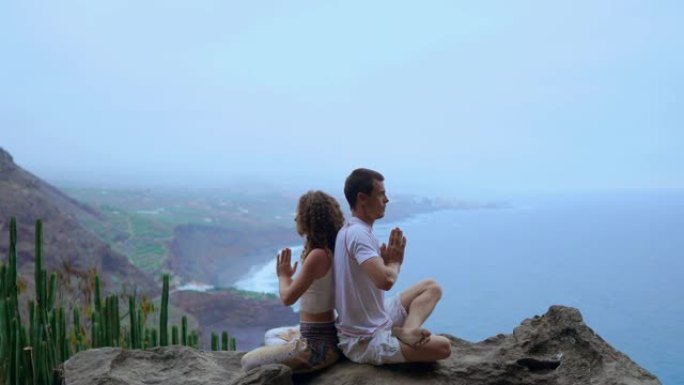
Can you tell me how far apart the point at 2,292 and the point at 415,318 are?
2.27 meters

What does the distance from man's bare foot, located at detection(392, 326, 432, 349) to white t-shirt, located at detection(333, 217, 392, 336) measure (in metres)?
0.10

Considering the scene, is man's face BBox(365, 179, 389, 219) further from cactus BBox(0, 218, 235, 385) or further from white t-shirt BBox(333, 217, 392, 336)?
cactus BBox(0, 218, 235, 385)

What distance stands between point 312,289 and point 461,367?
2.56ft

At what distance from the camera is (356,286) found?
2760 millimetres

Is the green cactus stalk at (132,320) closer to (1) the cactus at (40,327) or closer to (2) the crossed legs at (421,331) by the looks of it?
(1) the cactus at (40,327)

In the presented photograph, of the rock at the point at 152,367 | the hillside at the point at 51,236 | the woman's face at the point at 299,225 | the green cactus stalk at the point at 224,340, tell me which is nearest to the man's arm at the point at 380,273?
the woman's face at the point at 299,225

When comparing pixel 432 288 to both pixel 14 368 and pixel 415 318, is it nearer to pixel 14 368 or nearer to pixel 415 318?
pixel 415 318

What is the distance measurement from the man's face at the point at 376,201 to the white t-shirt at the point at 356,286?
0.21 ft

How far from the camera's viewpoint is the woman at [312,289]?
2.81 m

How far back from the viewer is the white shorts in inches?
110

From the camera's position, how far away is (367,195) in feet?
9.20

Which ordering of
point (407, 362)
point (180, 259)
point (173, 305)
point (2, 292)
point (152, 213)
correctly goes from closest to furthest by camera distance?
point (407, 362)
point (2, 292)
point (173, 305)
point (180, 259)
point (152, 213)

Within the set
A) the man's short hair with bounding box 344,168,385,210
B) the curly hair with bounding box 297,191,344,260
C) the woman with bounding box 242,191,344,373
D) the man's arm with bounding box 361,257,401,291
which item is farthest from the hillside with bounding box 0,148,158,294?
the man's arm with bounding box 361,257,401,291

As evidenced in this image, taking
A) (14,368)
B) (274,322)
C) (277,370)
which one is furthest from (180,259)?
(277,370)
